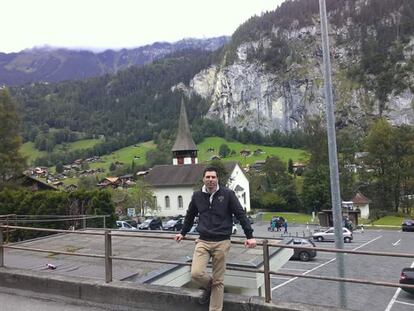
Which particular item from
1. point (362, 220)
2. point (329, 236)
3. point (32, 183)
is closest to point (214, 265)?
point (329, 236)

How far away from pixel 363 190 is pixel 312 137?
15946 millimetres

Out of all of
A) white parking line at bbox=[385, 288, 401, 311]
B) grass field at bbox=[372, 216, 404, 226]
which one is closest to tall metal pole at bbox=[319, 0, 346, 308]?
white parking line at bbox=[385, 288, 401, 311]

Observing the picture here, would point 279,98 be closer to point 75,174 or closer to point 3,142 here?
point 75,174

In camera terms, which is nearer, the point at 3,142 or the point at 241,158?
the point at 3,142

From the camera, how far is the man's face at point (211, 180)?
5.98m

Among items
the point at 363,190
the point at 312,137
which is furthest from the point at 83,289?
the point at 312,137

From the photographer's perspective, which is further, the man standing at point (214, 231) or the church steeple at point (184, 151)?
the church steeple at point (184, 151)

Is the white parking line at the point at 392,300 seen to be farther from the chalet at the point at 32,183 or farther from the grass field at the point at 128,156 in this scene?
the grass field at the point at 128,156

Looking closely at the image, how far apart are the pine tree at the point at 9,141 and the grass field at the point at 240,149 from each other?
9562cm

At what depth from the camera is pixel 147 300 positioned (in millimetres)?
6988

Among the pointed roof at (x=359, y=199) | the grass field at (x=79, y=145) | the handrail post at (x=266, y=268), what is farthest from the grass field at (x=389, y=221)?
the grass field at (x=79, y=145)

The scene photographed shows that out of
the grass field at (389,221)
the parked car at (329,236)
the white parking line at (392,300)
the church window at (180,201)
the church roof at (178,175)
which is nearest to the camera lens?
the white parking line at (392,300)

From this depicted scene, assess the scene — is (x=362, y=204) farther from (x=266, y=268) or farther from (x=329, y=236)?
(x=266, y=268)

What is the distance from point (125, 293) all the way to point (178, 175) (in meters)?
79.3
